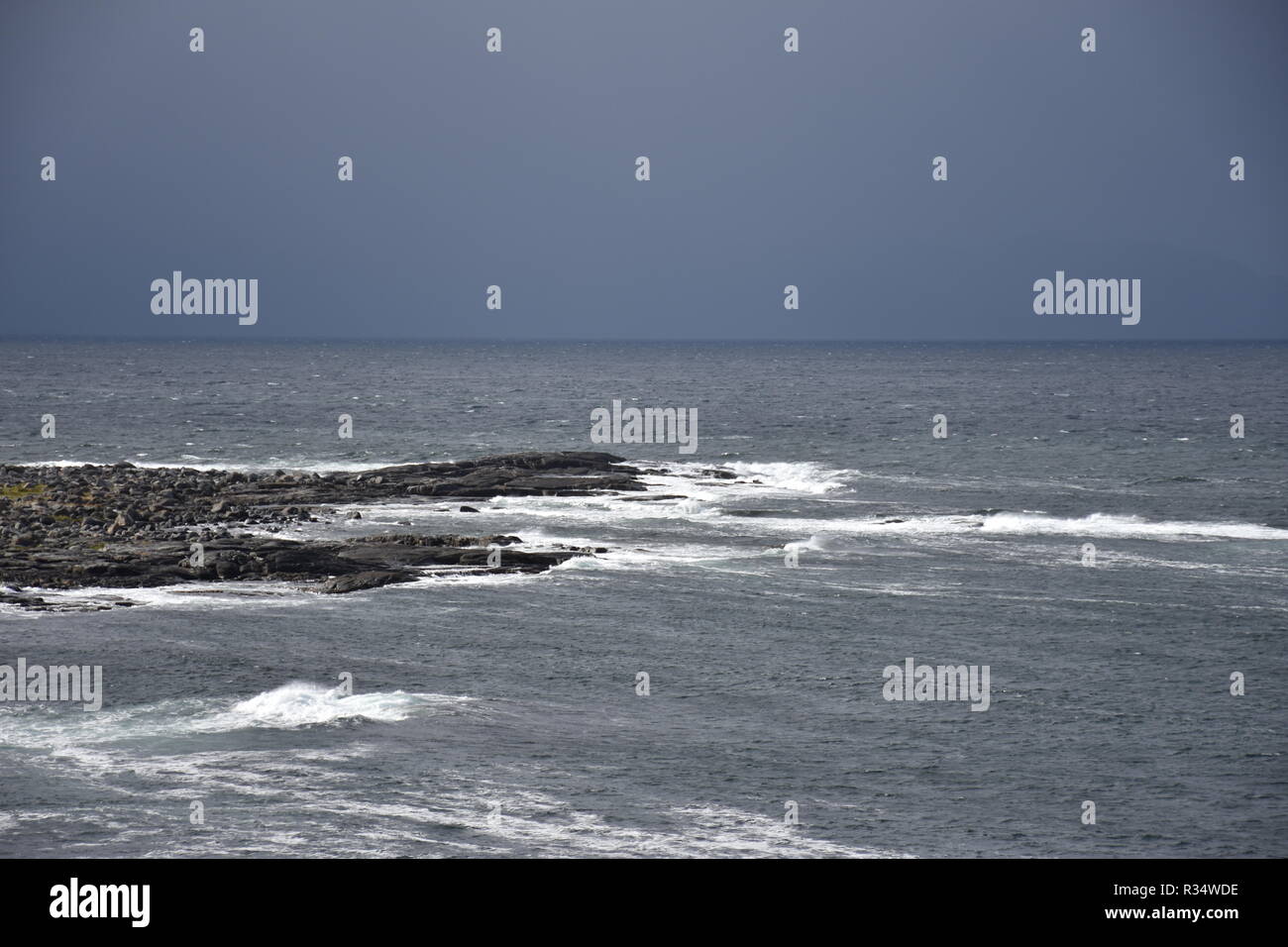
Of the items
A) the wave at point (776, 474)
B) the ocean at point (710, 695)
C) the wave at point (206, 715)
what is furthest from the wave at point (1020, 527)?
the wave at point (206, 715)

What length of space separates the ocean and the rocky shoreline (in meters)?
1.80

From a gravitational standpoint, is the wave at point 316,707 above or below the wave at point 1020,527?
below

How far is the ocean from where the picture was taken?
25.5m

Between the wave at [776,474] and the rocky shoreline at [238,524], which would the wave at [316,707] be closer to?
the rocky shoreline at [238,524]

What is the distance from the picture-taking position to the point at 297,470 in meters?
85.1

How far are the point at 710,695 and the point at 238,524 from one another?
31.8 m

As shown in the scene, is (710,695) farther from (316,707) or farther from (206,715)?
(206,715)

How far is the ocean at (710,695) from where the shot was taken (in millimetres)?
25531

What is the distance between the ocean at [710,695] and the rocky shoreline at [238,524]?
180cm

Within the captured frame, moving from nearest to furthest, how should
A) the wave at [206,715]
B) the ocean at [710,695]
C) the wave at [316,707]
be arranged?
the ocean at [710,695] → the wave at [206,715] → the wave at [316,707]

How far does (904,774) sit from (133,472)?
5758cm

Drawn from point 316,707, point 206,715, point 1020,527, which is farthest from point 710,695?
point 1020,527
